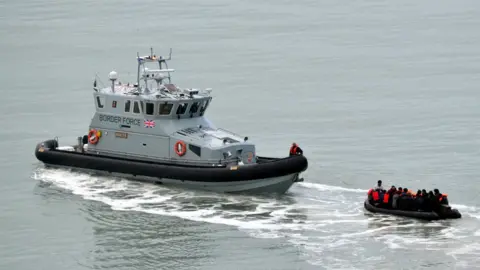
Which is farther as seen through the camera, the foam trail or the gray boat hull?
the foam trail

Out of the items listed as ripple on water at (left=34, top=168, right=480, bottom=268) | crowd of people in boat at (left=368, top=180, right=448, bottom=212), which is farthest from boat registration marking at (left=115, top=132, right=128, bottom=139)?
crowd of people in boat at (left=368, top=180, right=448, bottom=212)

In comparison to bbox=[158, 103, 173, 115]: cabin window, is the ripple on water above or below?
below

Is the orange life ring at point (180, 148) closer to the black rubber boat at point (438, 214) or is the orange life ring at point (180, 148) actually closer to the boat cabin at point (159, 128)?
the boat cabin at point (159, 128)

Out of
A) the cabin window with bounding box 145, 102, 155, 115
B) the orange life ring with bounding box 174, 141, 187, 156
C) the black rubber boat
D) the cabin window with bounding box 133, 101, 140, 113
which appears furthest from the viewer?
the cabin window with bounding box 133, 101, 140, 113

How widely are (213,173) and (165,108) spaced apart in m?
3.15

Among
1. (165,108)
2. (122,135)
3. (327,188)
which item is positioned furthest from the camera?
(122,135)

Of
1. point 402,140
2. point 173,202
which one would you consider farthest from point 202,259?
point 402,140

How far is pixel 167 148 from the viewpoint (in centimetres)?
3394

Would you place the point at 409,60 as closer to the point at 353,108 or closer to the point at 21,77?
the point at 353,108

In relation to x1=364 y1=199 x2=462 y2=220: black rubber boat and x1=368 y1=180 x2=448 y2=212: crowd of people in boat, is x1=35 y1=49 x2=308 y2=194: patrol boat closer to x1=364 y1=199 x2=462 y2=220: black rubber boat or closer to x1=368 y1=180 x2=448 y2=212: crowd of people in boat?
x1=368 y1=180 x2=448 y2=212: crowd of people in boat

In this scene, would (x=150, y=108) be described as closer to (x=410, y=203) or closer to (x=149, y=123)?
(x=149, y=123)

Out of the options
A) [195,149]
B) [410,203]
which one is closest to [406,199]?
[410,203]

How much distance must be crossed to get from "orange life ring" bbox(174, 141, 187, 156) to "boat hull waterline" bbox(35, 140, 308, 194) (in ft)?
1.53

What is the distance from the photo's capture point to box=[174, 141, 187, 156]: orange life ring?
33375 mm
